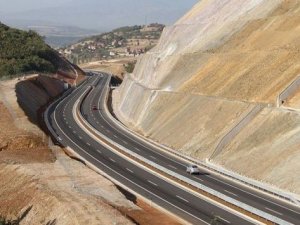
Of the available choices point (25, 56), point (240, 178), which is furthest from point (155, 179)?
point (25, 56)

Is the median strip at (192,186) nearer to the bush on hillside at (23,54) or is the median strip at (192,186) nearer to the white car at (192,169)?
the white car at (192,169)

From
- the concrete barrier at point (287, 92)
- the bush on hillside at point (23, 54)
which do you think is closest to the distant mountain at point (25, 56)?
the bush on hillside at point (23, 54)

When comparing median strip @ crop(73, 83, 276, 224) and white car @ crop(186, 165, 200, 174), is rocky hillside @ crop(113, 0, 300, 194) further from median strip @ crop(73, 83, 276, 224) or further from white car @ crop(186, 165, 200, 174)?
median strip @ crop(73, 83, 276, 224)

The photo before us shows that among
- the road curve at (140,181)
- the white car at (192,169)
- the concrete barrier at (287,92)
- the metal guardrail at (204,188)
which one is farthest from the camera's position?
the concrete barrier at (287,92)

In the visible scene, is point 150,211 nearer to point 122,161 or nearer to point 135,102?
point 122,161

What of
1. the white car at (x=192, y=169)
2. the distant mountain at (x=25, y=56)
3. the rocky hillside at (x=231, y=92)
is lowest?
the distant mountain at (x=25, y=56)

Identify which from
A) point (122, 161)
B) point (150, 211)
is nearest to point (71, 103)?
point (122, 161)

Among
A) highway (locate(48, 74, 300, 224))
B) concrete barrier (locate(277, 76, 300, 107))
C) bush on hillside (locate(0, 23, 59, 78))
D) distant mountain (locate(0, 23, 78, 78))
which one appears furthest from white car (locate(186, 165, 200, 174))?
bush on hillside (locate(0, 23, 59, 78))
